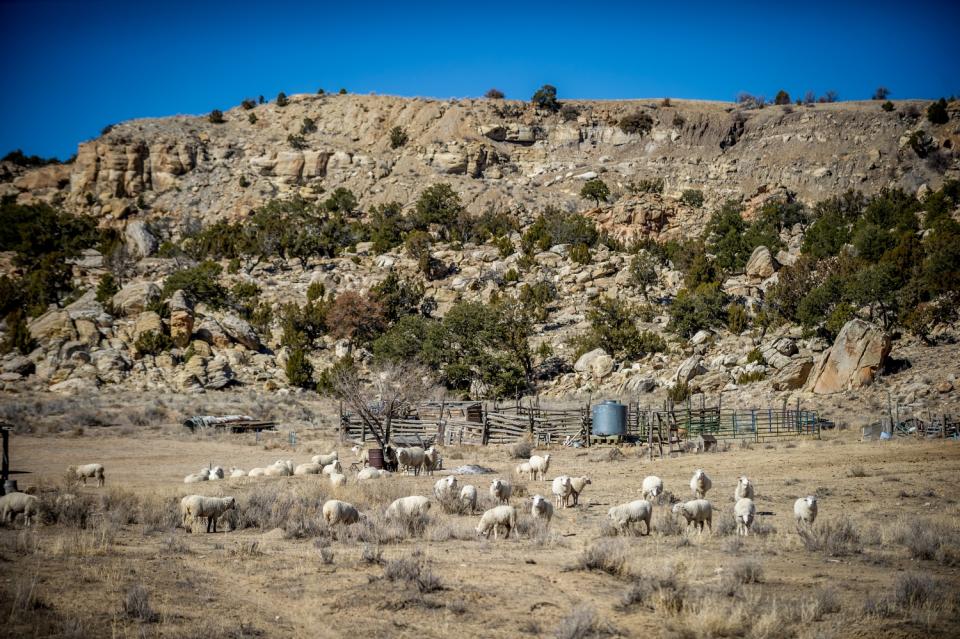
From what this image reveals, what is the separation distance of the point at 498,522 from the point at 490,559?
1.72 meters

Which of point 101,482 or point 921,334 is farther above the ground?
point 921,334

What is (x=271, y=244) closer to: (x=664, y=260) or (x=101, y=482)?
(x=664, y=260)

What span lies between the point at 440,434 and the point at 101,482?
16.0 meters

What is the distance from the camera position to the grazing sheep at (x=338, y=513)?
12.2 metres

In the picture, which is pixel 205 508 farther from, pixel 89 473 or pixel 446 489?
pixel 89 473

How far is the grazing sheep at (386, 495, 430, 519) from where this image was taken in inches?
498

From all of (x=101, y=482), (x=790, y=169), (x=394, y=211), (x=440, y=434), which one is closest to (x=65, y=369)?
(x=440, y=434)

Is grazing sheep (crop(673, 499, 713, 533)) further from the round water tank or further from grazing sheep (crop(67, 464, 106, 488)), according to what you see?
the round water tank

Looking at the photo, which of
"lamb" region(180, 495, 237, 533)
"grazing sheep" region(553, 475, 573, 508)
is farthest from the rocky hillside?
"lamb" region(180, 495, 237, 533)

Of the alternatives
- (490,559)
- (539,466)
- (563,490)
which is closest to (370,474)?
(539,466)

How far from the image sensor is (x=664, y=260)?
5950 cm

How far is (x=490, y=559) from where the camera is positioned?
32.7 ft

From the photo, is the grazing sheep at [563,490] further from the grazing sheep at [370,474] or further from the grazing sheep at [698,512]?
the grazing sheep at [370,474]

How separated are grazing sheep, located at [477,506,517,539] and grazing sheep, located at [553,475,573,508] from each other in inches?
134
